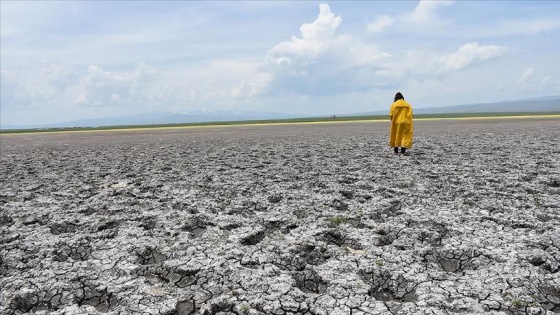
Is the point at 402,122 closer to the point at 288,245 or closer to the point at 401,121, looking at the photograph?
the point at 401,121

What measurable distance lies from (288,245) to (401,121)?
32.2ft

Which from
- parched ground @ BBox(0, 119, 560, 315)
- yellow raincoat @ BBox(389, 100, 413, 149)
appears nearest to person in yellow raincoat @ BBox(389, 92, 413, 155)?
yellow raincoat @ BBox(389, 100, 413, 149)

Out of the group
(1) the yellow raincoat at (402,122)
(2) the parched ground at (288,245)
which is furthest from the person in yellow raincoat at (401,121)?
(2) the parched ground at (288,245)

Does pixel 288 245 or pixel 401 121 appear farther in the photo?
pixel 401 121

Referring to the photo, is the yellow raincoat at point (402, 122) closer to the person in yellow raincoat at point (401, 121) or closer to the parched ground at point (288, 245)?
the person in yellow raincoat at point (401, 121)

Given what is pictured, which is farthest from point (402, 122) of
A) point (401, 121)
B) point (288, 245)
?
point (288, 245)

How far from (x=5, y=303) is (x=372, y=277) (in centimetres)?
361

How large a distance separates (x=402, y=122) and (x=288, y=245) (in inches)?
385

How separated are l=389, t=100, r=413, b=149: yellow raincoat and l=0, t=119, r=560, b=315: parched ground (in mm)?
3862

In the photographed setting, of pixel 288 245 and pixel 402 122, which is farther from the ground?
pixel 402 122

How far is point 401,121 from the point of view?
45.7 ft

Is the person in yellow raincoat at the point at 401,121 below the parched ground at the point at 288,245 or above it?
above

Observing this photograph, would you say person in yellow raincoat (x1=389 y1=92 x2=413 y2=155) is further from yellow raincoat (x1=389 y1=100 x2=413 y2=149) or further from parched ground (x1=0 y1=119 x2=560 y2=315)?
parched ground (x1=0 y1=119 x2=560 y2=315)

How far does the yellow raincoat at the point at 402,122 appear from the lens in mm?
A: 13945
